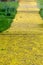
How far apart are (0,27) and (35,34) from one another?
112 centimetres

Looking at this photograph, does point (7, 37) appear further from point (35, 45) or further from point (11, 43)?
point (35, 45)

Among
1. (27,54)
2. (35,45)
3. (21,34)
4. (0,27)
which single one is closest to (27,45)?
(35,45)

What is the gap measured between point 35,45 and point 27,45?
0.15 meters

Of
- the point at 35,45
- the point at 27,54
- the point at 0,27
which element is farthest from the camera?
the point at 0,27

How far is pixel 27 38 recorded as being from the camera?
17.8 ft

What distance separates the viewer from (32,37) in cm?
551

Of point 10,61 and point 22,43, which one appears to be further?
point 22,43

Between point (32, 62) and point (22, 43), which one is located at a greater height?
point (32, 62)

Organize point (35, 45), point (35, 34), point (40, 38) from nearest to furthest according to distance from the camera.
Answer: point (35, 45), point (40, 38), point (35, 34)

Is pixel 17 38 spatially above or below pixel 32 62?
below

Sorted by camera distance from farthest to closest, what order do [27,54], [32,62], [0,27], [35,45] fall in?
[0,27] < [35,45] < [27,54] < [32,62]

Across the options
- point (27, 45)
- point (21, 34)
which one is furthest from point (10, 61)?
point (21, 34)

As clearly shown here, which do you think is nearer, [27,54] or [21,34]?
[27,54]

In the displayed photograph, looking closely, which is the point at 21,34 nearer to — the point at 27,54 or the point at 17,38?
the point at 17,38
